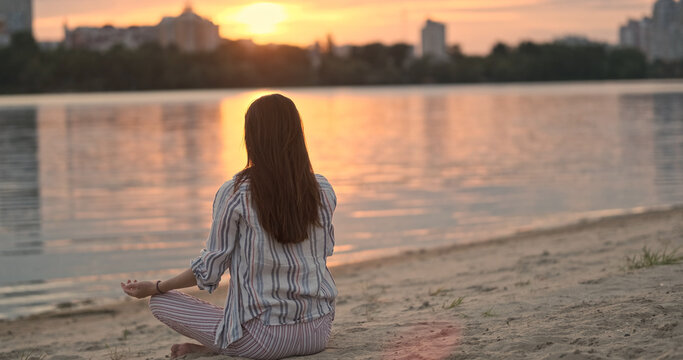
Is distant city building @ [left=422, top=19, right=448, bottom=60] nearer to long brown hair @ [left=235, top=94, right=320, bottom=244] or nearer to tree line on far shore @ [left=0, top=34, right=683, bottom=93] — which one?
tree line on far shore @ [left=0, top=34, right=683, bottom=93]

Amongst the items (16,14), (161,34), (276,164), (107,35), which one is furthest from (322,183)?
(16,14)

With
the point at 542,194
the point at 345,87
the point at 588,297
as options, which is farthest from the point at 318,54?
the point at 588,297

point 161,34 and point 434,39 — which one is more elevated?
point 161,34

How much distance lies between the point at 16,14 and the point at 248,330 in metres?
169

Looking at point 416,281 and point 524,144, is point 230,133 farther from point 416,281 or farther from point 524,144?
point 416,281

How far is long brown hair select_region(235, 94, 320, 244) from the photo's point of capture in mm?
3596

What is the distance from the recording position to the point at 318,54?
13438 centimetres

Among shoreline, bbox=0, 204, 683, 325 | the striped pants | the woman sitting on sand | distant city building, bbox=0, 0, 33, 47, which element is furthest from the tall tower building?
the woman sitting on sand

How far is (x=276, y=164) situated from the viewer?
3611 millimetres

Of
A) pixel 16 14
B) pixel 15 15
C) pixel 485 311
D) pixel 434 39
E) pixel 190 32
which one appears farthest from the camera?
pixel 434 39

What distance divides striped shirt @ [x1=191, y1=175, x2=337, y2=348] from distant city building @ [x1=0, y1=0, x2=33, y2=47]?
152 meters

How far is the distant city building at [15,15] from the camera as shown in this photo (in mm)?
151812

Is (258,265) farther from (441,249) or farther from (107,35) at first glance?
(107,35)

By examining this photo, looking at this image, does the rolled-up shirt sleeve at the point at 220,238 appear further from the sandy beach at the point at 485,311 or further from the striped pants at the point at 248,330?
the sandy beach at the point at 485,311
